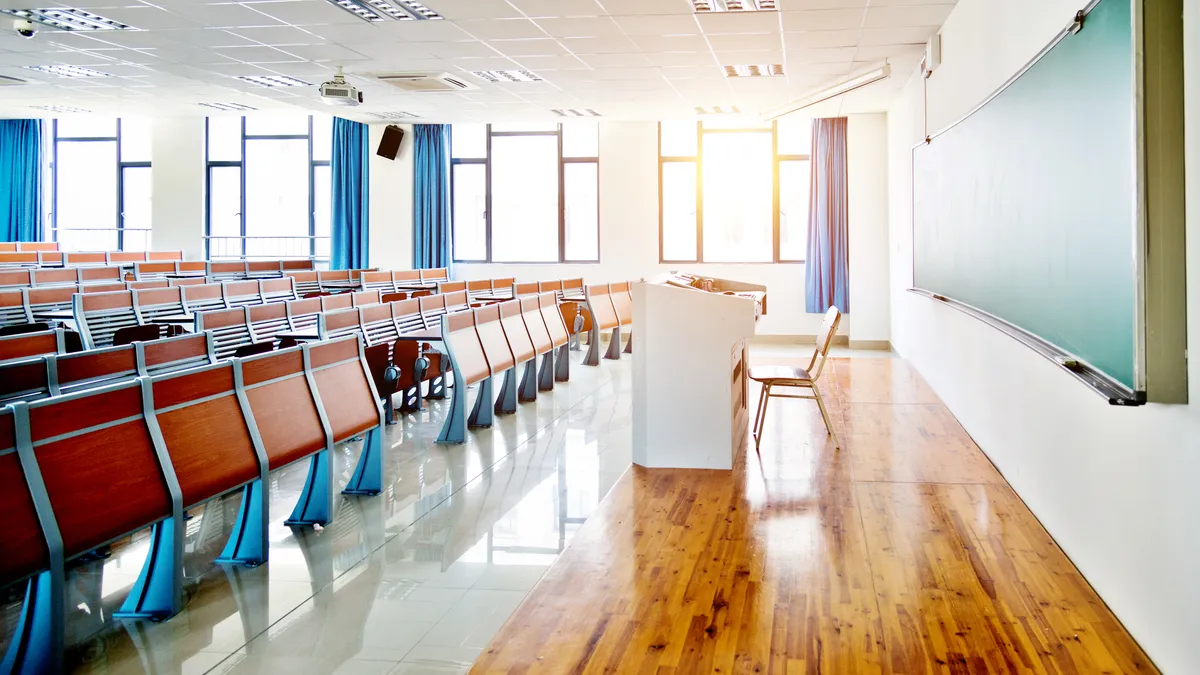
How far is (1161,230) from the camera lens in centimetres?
234

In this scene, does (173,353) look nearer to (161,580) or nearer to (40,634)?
(161,580)

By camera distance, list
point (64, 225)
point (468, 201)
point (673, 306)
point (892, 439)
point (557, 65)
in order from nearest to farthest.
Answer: point (673, 306)
point (892, 439)
point (557, 65)
point (468, 201)
point (64, 225)

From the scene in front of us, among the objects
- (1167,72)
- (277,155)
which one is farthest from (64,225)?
(1167,72)

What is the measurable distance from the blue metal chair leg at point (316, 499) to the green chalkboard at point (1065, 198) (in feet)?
9.86

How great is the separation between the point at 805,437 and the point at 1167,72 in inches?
153

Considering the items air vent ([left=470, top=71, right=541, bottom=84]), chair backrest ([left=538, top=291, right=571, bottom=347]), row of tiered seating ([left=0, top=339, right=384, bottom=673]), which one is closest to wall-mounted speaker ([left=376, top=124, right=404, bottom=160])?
air vent ([left=470, top=71, right=541, bottom=84])

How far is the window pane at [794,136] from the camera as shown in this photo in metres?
12.4

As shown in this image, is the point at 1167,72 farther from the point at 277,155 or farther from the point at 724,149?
the point at 277,155

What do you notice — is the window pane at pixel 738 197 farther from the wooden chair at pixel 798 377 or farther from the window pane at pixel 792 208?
the wooden chair at pixel 798 377

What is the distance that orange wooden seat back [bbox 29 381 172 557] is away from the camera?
2562 mm

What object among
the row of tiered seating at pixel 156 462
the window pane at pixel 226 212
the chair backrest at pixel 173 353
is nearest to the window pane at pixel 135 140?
the window pane at pixel 226 212

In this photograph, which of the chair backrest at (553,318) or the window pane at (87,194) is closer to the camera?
the chair backrest at (553,318)

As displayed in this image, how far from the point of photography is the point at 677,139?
12734 millimetres

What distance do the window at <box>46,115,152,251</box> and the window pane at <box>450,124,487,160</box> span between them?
5.00 meters
